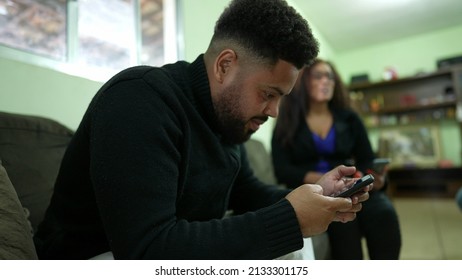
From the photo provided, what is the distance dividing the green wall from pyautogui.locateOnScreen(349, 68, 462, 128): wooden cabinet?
0.35ft

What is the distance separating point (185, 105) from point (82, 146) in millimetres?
170

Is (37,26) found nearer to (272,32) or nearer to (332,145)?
(272,32)

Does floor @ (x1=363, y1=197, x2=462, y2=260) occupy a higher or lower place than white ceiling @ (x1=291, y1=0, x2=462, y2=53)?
lower

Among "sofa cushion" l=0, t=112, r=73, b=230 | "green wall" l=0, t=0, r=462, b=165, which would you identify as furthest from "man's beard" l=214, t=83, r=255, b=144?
"sofa cushion" l=0, t=112, r=73, b=230

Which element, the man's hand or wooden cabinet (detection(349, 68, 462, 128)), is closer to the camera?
the man's hand

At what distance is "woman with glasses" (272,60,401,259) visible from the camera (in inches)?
25.0

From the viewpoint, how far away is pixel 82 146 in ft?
1.38

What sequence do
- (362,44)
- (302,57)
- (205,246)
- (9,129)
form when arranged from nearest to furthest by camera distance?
(205,246)
(302,57)
(9,129)
(362,44)

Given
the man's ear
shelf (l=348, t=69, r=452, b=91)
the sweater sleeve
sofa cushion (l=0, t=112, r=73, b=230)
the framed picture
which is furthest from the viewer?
shelf (l=348, t=69, r=452, b=91)

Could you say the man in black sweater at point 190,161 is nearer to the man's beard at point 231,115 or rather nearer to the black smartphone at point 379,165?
the man's beard at point 231,115

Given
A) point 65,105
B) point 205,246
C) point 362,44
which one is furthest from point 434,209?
point 65,105

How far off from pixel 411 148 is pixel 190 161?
0.85m

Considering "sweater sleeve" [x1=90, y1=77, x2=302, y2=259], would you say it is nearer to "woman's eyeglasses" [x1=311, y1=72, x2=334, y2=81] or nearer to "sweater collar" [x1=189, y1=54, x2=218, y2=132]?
"sweater collar" [x1=189, y1=54, x2=218, y2=132]
